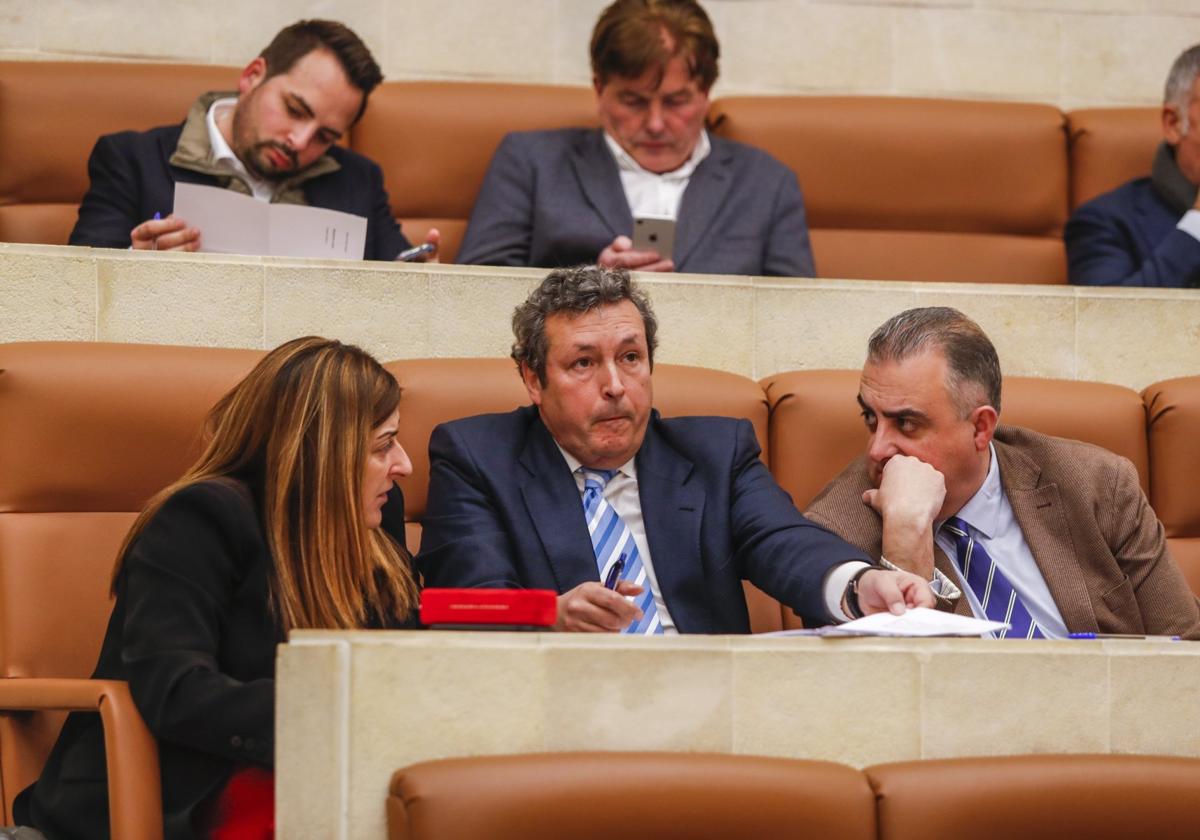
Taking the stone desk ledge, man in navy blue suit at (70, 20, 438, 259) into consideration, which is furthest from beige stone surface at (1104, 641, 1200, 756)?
man in navy blue suit at (70, 20, 438, 259)

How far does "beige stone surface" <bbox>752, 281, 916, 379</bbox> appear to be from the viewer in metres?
2.71

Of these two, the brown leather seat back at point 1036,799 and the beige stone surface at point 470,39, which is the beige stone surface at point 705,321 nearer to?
the brown leather seat back at point 1036,799

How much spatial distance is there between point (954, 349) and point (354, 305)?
93 centimetres

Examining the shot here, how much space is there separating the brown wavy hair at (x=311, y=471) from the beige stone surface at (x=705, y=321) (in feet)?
2.56

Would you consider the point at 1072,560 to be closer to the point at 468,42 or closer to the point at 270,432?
the point at 270,432

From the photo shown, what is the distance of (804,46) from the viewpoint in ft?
12.9

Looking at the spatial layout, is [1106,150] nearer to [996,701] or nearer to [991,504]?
[991,504]

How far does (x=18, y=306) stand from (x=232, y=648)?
94cm

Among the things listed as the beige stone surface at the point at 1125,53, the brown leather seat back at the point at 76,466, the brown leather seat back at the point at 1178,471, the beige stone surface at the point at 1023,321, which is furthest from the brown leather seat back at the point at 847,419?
the beige stone surface at the point at 1125,53

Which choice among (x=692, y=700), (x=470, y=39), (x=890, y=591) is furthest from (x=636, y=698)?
(x=470, y=39)

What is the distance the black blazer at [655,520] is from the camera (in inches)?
82.1

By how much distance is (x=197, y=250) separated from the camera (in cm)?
266

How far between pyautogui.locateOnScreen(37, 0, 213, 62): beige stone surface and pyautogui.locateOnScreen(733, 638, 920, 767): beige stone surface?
265 cm

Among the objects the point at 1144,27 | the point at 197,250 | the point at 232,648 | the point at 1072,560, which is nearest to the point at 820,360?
the point at 1072,560
